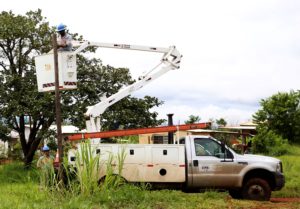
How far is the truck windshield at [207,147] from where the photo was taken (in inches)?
482

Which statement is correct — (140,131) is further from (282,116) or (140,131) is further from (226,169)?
(282,116)

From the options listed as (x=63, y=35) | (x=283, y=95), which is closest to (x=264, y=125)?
(x=283, y=95)

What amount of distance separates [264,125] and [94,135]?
79.8ft

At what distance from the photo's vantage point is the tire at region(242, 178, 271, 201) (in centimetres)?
1218

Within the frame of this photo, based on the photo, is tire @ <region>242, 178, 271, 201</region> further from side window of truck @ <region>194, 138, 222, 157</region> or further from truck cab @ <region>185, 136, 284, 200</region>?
side window of truck @ <region>194, 138, 222, 157</region>

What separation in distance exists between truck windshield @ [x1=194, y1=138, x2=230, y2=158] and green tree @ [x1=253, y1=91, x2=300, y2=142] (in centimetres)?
2285

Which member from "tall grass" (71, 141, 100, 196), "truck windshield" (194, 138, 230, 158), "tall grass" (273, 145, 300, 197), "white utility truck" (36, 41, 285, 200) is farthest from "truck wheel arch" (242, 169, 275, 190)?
"tall grass" (71, 141, 100, 196)

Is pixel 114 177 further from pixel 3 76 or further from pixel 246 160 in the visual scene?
pixel 3 76

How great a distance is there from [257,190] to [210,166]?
1.39 meters

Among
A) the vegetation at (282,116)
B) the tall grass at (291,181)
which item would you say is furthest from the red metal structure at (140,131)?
the vegetation at (282,116)

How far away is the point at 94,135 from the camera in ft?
40.8

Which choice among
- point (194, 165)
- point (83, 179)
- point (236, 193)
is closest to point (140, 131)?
point (194, 165)

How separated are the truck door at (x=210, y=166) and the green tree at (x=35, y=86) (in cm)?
925

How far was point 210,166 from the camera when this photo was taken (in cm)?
1209
